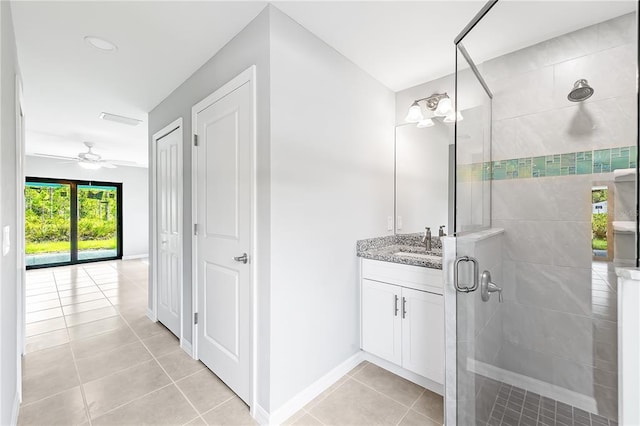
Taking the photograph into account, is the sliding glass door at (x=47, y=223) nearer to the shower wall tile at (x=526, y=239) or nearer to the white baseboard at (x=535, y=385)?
the white baseboard at (x=535, y=385)

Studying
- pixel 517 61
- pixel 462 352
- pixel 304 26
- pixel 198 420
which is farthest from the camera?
pixel 304 26

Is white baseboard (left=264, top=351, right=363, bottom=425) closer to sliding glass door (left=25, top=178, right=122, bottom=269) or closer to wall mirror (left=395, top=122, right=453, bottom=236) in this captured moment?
wall mirror (left=395, top=122, right=453, bottom=236)

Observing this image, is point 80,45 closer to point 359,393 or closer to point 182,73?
point 182,73

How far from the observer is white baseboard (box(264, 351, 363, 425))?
1626mm

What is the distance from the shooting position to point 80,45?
2021mm

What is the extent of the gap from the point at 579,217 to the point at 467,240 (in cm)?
45

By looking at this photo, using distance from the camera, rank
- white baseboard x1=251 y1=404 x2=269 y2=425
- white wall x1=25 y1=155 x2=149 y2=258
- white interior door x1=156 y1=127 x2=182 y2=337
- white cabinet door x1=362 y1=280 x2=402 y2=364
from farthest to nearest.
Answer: white wall x1=25 y1=155 x2=149 y2=258
white interior door x1=156 y1=127 x2=182 y2=337
white cabinet door x1=362 y1=280 x2=402 y2=364
white baseboard x1=251 y1=404 x2=269 y2=425

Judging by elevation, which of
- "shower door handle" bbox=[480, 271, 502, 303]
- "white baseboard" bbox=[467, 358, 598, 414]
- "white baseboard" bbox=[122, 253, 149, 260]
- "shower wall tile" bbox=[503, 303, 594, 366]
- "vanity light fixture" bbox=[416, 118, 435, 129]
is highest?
"vanity light fixture" bbox=[416, 118, 435, 129]

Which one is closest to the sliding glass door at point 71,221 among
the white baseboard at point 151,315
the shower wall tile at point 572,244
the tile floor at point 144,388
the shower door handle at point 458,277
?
the tile floor at point 144,388

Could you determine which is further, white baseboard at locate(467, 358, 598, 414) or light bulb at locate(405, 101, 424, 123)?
light bulb at locate(405, 101, 424, 123)

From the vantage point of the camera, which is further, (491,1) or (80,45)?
(80,45)

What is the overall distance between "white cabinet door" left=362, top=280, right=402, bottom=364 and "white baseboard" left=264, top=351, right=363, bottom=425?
0.67 feet

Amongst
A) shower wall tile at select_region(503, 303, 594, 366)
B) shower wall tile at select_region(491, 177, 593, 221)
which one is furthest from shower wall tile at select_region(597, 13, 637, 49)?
shower wall tile at select_region(503, 303, 594, 366)

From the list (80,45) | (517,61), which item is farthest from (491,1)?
(80,45)
